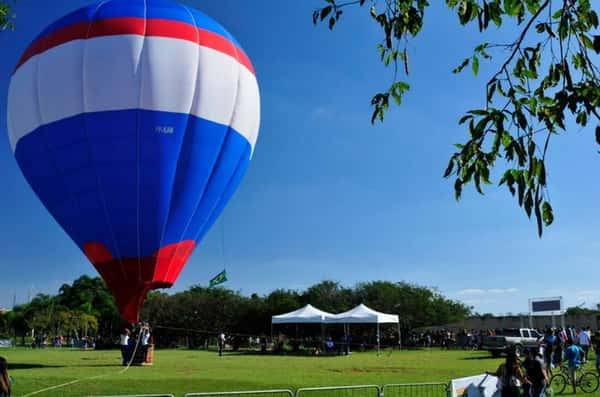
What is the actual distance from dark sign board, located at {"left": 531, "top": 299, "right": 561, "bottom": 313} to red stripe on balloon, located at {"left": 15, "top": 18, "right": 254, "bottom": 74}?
32.5 meters

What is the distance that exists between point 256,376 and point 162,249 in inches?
209

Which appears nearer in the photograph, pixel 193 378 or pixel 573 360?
pixel 573 360

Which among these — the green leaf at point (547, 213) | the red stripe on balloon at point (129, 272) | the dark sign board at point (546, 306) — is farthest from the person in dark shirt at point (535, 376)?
the dark sign board at point (546, 306)

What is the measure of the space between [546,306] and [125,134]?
35.1 m

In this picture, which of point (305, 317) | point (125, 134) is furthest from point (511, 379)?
point (305, 317)

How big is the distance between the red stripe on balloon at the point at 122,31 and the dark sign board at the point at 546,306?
3253 centimetres

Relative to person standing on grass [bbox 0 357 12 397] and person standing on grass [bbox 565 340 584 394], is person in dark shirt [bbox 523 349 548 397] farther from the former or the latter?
person standing on grass [bbox 0 357 12 397]

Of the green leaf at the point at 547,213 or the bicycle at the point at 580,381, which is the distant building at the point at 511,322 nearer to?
the bicycle at the point at 580,381

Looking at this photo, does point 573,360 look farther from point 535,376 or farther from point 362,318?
point 362,318

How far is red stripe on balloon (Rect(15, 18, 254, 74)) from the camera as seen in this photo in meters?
20.4

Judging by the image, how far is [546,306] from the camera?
4391 centimetres

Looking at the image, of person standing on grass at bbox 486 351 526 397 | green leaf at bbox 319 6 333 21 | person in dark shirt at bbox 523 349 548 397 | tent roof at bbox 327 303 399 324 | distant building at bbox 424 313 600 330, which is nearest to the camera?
green leaf at bbox 319 6 333 21

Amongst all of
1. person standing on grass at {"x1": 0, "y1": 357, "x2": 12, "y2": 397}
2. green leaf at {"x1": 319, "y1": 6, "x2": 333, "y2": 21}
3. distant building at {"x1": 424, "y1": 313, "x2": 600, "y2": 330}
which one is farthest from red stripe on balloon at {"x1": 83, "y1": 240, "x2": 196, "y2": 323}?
distant building at {"x1": 424, "y1": 313, "x2": 600, "y2": 330}

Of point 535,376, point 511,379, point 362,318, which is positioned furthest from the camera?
point 362,318
